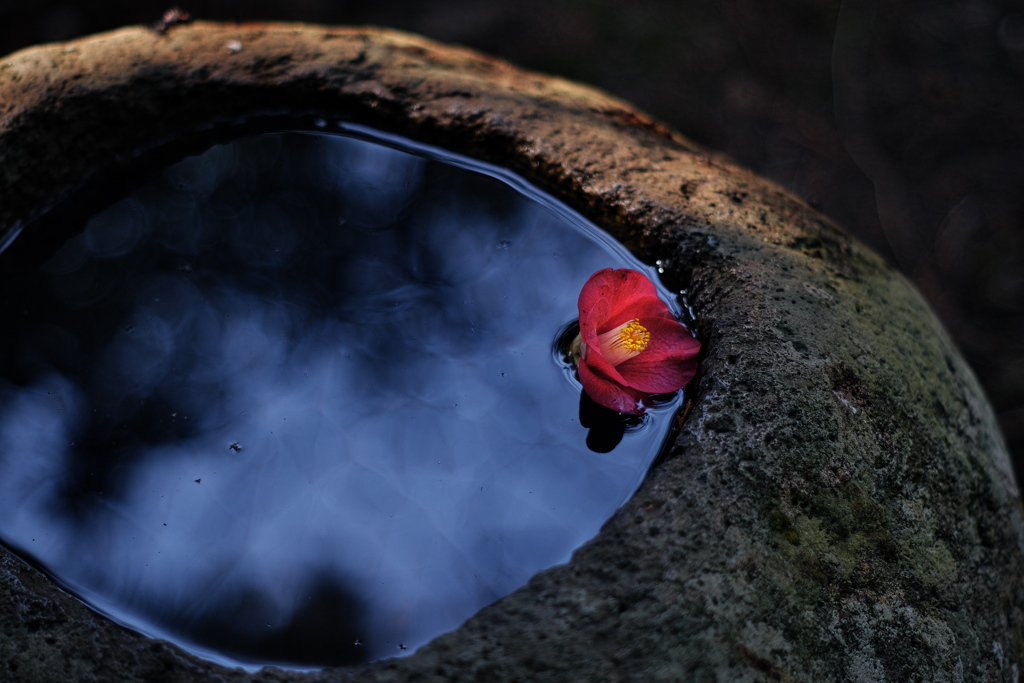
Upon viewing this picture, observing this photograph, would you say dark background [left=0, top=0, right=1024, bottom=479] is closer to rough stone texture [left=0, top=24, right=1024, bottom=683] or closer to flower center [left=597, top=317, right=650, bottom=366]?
rough stone texture [left=0, top=24, right=1024, bottom=683]

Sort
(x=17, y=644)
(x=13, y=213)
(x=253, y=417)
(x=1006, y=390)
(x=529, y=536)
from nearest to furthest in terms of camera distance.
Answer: (x=17, y=644)
(x=529, y=536)
(x=253, y=417)
(x=13, y=213)
(x=1006, y=390)

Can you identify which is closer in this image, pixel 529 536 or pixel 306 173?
pixel 529 536

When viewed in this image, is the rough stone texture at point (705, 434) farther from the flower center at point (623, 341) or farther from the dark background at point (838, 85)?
the dark background at point (838, 85)

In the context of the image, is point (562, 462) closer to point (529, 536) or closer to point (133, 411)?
point (529, 536)

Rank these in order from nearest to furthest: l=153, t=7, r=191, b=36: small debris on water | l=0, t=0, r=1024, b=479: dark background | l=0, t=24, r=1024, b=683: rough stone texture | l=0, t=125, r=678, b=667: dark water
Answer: l=0, t=24, r=1024, b=683: rough stone texture → l=0, t=125, r=678, b=667: dark water → l=153, t=7, r=191, b=36: small debris on water → l=0, t=0, r=1024, b=479: dark background

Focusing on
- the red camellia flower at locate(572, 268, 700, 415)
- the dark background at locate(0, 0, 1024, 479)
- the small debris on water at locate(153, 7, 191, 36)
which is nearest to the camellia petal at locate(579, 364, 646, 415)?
the red camellia flower at locate(572, 268, 700, 415)

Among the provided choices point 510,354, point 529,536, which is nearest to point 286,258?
point 510,354
